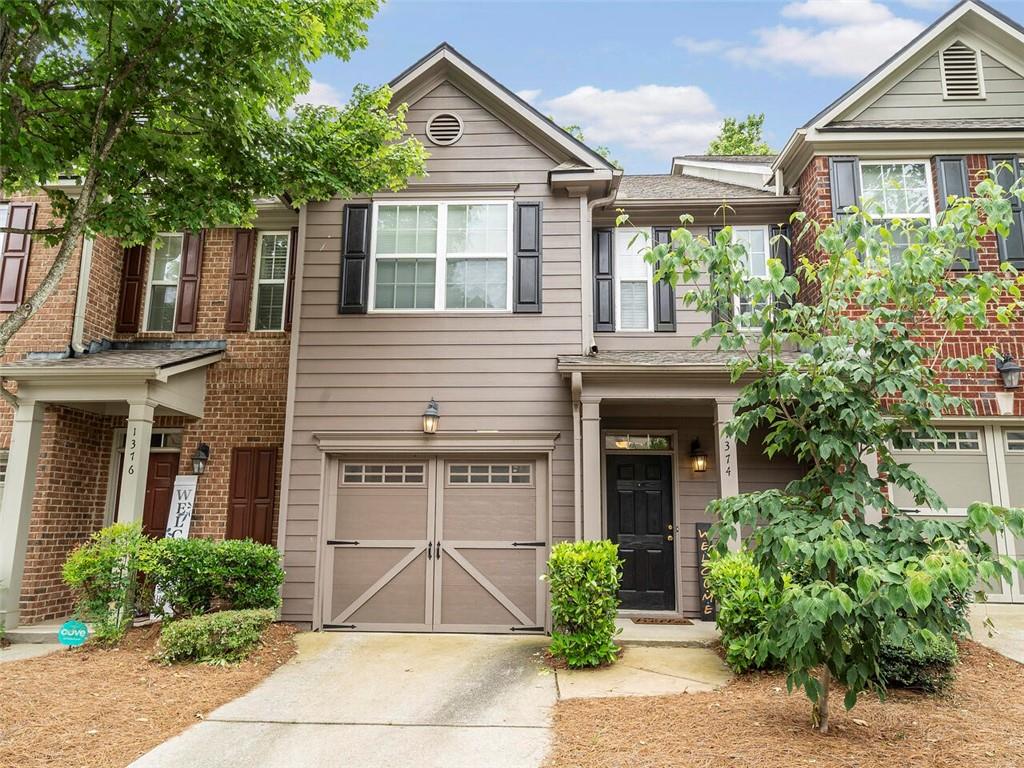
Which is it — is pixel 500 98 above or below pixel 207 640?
above

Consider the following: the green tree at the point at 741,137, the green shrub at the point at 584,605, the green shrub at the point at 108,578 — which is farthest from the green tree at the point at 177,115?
the green tree at the point at 741,137

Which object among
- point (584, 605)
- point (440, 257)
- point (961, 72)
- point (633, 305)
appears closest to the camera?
point (584, 605)

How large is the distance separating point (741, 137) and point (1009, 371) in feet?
58.1

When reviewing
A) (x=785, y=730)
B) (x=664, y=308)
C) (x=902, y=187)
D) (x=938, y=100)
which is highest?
(x=938, y=100)

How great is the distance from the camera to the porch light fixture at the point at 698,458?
850cm

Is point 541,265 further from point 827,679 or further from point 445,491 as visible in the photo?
point 827,679

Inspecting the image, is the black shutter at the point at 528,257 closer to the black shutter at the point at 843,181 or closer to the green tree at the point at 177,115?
the green tree at the point at 177,115

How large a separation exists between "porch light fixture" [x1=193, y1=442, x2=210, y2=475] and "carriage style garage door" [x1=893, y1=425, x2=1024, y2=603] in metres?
8.55

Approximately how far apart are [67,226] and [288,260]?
3.36 metres

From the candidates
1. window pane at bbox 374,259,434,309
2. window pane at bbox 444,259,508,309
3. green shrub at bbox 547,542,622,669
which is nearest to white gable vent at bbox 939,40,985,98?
window pane at bbox 444,259,508,309

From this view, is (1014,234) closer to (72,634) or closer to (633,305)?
(633,305)

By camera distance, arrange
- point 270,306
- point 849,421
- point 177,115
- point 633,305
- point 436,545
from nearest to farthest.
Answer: point 849,421 < point 177,115 < point 436,545 < point 633,305 < point 270,306

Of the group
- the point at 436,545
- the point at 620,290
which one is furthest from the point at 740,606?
the point at 620,290

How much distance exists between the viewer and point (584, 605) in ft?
19.9
